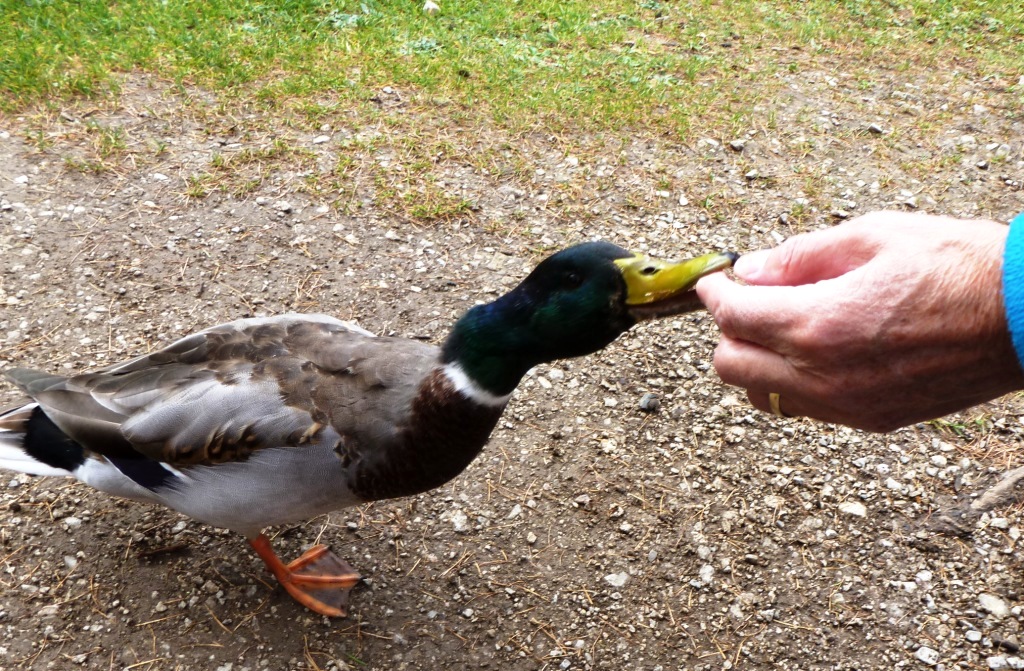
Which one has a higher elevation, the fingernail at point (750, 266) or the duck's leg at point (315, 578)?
the fingernail at point (750, 266)

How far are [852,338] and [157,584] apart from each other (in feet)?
7.82

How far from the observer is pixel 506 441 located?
3.25 metres

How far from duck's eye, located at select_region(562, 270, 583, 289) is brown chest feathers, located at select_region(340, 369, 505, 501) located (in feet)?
1.65

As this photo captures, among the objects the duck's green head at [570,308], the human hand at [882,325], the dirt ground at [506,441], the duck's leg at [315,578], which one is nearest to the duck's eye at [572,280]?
the duck's green head at [570,308]

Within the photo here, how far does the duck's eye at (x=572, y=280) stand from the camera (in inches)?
79.2

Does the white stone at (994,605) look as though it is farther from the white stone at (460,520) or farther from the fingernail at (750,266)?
the white stone at (460,520)

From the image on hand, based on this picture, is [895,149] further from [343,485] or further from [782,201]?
[343,485]

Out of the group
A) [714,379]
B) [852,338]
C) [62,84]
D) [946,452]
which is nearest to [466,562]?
[714,379]

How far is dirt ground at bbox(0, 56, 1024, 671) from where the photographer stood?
2662mm

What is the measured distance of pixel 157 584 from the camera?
2707mm

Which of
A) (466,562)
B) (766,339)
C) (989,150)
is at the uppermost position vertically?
(766,339)

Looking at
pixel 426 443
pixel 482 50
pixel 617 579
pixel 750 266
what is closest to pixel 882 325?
pixel 750 266

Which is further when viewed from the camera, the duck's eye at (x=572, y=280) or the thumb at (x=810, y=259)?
the duck's eye at (x=572, y=280)

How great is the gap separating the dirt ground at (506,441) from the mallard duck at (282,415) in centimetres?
45
